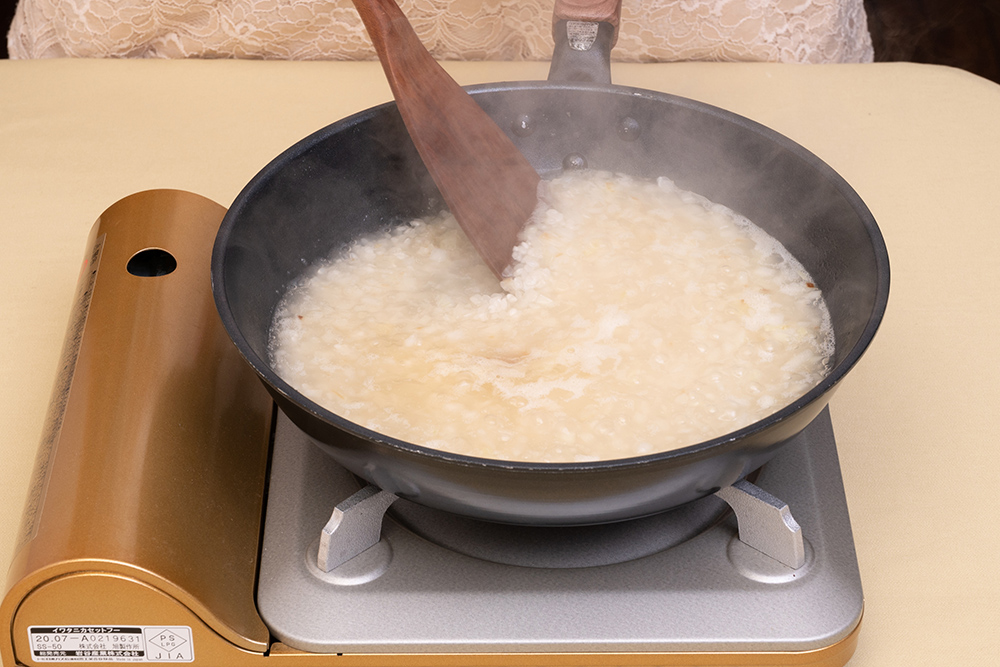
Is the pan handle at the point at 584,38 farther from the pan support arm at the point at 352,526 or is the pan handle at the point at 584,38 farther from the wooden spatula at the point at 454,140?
the pan support arm at the point at 352,526

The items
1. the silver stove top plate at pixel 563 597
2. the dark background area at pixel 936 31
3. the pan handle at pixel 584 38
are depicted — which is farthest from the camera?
the dark background area at pixel 936 31

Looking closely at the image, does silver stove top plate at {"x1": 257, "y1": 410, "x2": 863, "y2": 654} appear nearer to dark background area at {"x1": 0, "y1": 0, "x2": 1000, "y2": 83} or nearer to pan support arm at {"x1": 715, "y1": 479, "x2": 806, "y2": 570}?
pan support arm at {"x1": 715, "y1": 479, "x2": 806, "y2": 570}

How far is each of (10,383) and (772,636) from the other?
3.35 ft

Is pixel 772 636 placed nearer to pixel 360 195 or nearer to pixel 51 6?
pixel 360 195

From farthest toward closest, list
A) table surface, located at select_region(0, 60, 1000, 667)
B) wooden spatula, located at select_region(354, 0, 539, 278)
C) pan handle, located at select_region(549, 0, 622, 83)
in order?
pan handle, located at select_region(549, 0, 622, 83) < wooden spatula, located at select_region(354, 0, 539, 278) < table surface, located at select_region(0, 60, 1000, 667)

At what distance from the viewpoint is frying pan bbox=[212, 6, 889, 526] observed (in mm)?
912

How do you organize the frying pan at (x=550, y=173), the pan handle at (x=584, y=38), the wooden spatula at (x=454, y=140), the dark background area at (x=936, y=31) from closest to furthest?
the frying pan at (x=550, y=173) < the wooden spatula at (x=454, y=140) < the pan handle at (x=584, y=38) < the dark background area at (x=936, y=31)

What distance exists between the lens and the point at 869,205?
5.52 ft

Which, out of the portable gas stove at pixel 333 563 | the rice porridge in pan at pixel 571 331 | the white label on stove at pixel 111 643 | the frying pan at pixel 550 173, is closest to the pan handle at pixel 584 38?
the frying pan at pixel 550 173

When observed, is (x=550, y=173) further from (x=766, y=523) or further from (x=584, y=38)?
(x=766, y=523)

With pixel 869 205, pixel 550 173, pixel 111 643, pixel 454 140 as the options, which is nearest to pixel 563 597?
pixel 111 643

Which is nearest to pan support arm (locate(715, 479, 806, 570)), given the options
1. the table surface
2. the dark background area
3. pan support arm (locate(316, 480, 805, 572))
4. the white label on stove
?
pan support arm (locate(316, 480, 805, 572))

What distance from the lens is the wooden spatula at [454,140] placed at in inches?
50.7

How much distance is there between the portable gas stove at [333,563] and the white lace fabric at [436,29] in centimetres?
109
